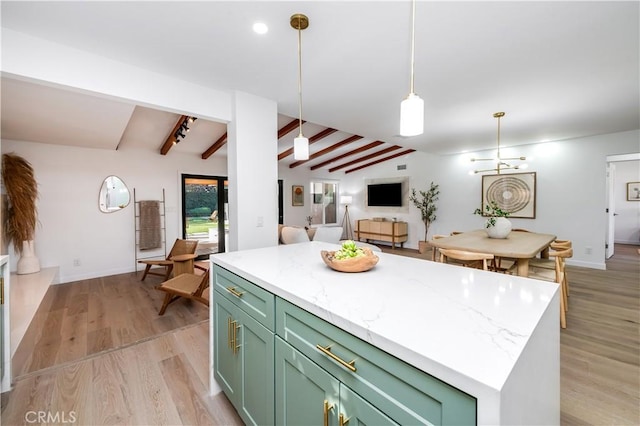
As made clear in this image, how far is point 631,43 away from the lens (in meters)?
1.93

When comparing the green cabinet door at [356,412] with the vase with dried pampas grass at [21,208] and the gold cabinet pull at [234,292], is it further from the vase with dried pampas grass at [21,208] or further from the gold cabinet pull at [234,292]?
the vase with dried pampas grass at [21,208]

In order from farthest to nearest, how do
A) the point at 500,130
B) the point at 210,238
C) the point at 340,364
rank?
the point at 210,238 → the point at 500,130 → the point at 340,364

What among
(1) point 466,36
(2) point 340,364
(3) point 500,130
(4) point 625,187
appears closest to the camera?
(2) point 340,364

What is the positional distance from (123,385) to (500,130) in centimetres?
549

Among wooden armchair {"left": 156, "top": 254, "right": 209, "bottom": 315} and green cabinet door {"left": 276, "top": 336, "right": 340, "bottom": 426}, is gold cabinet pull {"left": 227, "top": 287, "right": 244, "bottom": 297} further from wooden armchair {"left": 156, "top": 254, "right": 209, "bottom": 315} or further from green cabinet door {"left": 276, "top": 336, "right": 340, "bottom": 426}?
wooden armchair {"left": 156, "top": 254, "right": 209, "bottom": 315}

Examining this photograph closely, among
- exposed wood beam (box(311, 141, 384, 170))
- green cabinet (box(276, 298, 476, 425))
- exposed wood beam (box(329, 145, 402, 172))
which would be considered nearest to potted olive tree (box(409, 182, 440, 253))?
exposed wood beam (box(329, 145, 402, 172))

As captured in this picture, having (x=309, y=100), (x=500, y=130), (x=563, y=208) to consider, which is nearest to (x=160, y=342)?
(x=309, y=100)

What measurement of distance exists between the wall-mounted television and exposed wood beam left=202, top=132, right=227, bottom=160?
4.54 m

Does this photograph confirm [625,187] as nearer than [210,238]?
No

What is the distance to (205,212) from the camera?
230 inches

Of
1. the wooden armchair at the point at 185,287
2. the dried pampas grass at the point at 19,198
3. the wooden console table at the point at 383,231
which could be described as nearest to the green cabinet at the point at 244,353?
the wooden armchair at the point at 185,287

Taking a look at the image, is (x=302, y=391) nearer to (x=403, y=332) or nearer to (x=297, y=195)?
(x=403, y=332)

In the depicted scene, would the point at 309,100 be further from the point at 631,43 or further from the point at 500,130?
the point at 500,130

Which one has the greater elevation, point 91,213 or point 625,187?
point 625,187
